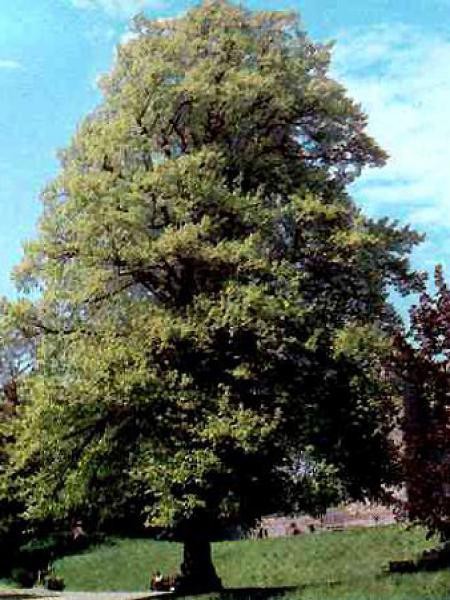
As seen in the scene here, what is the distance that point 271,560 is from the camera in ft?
109

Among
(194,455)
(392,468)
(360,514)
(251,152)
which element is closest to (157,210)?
(251,152)

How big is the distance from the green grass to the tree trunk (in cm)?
189

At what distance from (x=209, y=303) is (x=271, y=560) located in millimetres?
14786

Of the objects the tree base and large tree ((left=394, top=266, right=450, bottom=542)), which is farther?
the tree base

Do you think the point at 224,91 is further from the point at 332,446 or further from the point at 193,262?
the point at 332,446

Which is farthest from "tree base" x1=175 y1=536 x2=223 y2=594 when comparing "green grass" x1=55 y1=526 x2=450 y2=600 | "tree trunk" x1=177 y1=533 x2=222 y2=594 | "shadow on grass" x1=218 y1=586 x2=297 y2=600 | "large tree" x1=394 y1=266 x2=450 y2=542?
"large tree" x1=394 y1=266 x2=450 y2=542

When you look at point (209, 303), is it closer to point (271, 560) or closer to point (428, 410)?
point (428, 410)

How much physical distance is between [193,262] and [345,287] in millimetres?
3994

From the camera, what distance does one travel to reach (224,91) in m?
24.4

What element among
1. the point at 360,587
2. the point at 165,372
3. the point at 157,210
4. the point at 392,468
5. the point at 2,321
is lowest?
the point at 360,587

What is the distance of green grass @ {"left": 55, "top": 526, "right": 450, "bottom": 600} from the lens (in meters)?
30.2

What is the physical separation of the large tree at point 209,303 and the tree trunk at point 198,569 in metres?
0.06

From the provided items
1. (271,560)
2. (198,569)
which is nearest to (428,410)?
(198,569)

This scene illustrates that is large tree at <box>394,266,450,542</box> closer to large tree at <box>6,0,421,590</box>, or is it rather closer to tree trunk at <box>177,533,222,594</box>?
large tree at <box>6,0,421,590</box>
